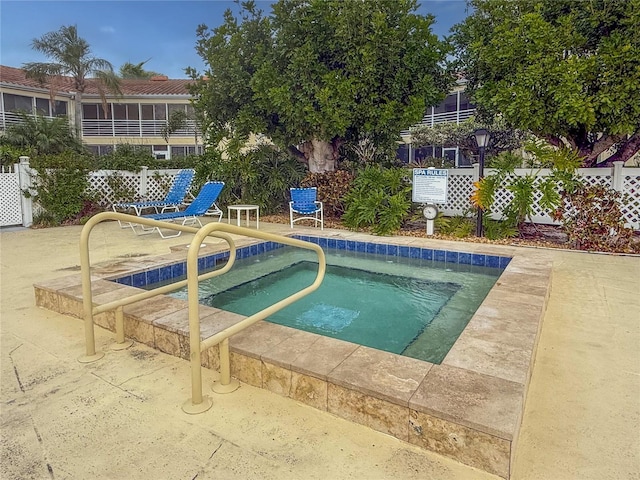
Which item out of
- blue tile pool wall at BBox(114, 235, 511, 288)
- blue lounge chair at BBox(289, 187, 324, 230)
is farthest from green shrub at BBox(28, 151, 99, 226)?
blue tile pool wall at BBox(114, 235, 511, 288)

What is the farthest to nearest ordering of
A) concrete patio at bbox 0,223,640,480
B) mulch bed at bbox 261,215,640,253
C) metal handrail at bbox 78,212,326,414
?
mulch bed at bbox 261,215,640,253 → metal handrail at bbox 78,212,326,414 → concrete patio at bbox 0,223,640,480

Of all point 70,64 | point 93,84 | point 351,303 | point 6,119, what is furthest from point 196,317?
point 93,84

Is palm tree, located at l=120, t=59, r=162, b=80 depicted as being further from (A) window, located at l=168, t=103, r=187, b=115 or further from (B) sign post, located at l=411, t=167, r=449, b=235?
(B) sign post, located at l=411, t=167, r=449, b=235

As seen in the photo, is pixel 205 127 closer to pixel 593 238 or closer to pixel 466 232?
pixel 466 232

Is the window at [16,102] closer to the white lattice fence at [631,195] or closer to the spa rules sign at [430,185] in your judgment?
the spa rules sign at [430,185]

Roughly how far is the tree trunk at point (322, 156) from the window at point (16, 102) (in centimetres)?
1679

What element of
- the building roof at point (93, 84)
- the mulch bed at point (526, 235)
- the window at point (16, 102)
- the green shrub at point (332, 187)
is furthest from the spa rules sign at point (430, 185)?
the window at point (16, 102)

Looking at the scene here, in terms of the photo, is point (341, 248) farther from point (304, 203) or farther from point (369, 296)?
point (369, 296)

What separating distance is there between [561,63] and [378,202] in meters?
3.89

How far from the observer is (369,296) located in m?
4.97

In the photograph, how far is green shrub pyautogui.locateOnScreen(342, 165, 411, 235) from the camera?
812 cm

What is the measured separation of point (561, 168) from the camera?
23.3 ft

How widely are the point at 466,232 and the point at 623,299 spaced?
3.60 meters

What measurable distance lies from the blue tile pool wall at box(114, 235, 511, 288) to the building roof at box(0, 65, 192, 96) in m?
14.6
